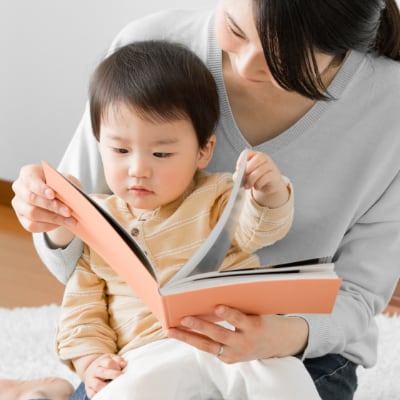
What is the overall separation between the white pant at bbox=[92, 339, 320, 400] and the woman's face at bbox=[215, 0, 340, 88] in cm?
47

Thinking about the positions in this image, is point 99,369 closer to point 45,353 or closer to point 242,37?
point 242,37

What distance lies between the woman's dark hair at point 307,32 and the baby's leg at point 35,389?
87cm

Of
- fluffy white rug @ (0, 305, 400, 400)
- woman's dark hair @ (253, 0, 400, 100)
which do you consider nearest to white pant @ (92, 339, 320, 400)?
woman's dark hair @ (253, 0, 400, 100)

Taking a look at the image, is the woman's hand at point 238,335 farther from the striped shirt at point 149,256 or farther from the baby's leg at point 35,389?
the baby's leg at point 35,389

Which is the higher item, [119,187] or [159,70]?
[159,70]

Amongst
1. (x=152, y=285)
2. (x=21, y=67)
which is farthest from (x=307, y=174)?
(x=21, y=67)

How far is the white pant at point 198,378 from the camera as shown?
1.30 m

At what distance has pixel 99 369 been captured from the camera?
137 centimetres

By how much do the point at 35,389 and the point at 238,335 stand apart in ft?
2.22

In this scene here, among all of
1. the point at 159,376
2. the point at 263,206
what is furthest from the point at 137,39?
the point at 159,376

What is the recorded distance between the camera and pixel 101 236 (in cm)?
120

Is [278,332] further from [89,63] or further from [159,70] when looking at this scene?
[89,63]

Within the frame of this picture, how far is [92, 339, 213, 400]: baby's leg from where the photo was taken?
1303mm

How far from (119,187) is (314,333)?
0.43 meters
